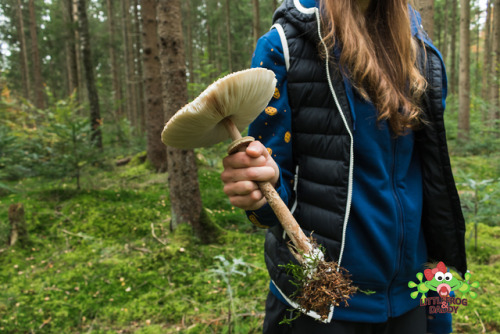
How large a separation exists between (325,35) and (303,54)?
11cm

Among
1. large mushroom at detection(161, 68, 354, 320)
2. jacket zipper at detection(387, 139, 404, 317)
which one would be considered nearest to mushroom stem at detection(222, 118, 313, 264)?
large mushroom at detection(161, 68, 354, 320)

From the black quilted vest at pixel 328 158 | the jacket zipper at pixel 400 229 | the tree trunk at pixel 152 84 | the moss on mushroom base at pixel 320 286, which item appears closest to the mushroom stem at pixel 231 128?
the black quilted vest at pixel 328 158

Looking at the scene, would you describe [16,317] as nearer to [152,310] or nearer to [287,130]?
[152,310]

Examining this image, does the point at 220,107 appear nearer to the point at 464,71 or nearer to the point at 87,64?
the point at 87,64

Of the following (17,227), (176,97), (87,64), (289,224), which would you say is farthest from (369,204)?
(87,64)

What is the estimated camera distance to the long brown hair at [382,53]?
1180 millimetres

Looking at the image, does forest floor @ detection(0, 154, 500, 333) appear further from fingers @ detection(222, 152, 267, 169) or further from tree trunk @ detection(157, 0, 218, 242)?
fingers @ detection(222, 152, 267, 169)

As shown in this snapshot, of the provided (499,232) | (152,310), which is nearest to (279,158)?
(152,310)

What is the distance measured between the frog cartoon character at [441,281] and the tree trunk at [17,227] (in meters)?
4.40

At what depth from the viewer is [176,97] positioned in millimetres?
3617

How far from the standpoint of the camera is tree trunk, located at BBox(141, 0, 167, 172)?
7.04 metres

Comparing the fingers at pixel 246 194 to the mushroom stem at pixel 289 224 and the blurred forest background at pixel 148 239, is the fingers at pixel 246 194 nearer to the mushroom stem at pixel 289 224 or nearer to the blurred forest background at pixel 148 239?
the mushroom stem at pixel 289 224

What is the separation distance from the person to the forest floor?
4.03 feet

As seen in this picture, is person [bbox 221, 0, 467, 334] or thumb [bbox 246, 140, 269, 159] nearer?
thumb [bbox 246, 140, 269, 159]
